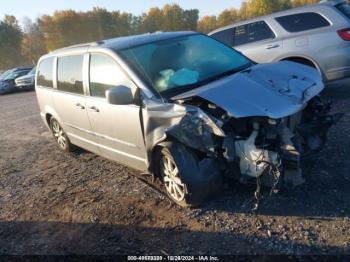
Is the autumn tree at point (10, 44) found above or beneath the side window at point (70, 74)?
beneath

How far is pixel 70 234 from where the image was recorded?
4078 mm

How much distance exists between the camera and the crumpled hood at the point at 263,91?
11.7ft

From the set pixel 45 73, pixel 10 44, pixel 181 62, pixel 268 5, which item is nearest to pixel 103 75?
pixel 181 62

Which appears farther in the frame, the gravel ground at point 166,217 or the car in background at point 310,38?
the car in background at point 310,38

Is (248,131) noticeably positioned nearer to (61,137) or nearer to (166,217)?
(166,217)

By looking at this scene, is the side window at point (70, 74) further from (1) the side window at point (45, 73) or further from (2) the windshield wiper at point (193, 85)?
(2) the windshield wiper at point (193, 85)

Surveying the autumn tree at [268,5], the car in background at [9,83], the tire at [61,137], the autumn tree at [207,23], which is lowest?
the autumn tree at [207,23]

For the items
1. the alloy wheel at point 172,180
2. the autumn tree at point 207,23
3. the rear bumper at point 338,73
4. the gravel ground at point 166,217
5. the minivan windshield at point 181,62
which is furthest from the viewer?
the autumn tree at point 207,23

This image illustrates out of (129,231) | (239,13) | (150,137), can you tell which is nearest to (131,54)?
(150,137)

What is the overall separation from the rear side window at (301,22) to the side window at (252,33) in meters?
0.32

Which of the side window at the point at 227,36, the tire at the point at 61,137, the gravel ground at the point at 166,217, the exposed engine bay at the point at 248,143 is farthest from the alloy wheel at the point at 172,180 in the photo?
the side window at the point at 227,36

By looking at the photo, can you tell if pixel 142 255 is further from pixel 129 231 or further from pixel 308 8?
pixel 308 8

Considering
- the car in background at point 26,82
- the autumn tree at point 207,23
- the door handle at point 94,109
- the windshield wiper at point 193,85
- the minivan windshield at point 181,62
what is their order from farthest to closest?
the autumn tree at point 207,23 → the car in background at point 26,82 → the door handle at point 94,109 → the minivan windshield at point 181,62 → the windshield wiper at point 193,85

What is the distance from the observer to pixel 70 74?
5.68 metres
